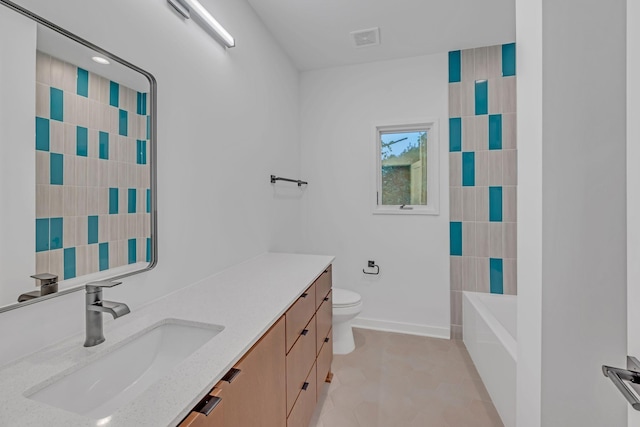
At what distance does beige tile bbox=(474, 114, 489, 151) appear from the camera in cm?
256

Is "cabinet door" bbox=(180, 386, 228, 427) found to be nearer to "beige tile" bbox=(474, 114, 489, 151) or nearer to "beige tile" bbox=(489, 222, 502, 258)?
"beige tile" bbox=(489, 222, 502, 258)

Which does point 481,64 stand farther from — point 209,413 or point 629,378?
point 209,413

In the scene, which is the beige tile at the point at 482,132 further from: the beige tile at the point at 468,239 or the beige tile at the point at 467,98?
the beige tile at the point at 468,239

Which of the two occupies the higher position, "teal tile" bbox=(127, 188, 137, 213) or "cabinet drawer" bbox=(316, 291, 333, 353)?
"teal tile" bbox=(127, 188, 137, 213)

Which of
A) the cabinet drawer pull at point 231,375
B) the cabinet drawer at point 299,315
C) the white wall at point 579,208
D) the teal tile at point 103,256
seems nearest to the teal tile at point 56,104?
the teal tile at point 103,256

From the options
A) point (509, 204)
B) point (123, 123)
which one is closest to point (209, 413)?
point (123, 123)

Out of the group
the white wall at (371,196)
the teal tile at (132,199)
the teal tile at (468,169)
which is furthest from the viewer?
the white wall at (371,196)

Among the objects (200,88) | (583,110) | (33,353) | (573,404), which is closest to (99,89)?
(200,88)

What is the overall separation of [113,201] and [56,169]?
21 cm

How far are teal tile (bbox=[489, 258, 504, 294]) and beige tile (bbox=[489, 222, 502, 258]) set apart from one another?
0.05m

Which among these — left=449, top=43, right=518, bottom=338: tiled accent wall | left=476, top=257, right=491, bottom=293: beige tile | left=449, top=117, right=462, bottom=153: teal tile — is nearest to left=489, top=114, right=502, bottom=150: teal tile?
left=449, top=43, right=518, bottom=338: tiled accent wall

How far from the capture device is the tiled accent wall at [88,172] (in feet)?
2.78

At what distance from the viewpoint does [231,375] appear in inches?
31.4

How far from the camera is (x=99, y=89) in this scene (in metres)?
1.00
